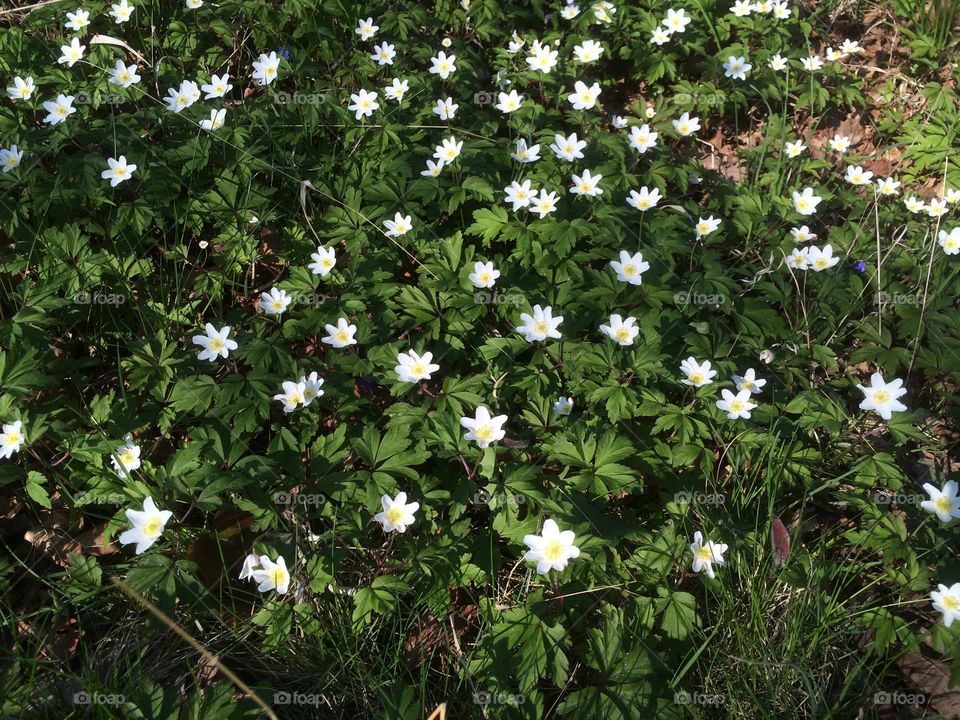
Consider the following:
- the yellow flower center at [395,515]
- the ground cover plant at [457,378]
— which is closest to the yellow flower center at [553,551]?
the ground cover plant at [457,378]

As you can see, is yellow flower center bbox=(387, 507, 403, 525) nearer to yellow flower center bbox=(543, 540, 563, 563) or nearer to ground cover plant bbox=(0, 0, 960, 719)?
ground cover plant bbox=(0, 0, 960, 719)

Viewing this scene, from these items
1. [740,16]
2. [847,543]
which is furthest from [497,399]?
[740,16]

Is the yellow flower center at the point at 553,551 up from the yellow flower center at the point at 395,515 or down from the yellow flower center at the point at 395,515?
down

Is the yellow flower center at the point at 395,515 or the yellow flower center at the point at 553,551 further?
the yellow flower center at the point at 395,515

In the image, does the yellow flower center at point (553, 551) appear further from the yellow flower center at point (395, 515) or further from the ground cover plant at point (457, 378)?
the yellow flower center at point (395, 515)

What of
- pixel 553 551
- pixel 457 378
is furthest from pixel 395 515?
pixel 457 378

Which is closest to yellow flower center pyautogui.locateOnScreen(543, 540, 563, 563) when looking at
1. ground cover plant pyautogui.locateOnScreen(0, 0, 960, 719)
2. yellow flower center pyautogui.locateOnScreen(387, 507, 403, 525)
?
ground cover plant pyautogui.locateOnScreen(0, 0, 960, 719)

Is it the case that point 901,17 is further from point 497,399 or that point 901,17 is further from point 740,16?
point 497,399

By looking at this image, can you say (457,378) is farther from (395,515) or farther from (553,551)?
(553,551)
